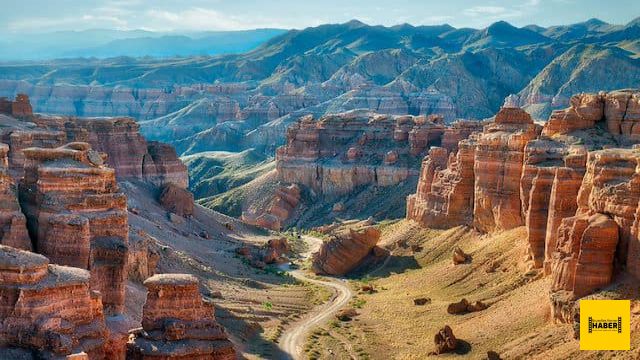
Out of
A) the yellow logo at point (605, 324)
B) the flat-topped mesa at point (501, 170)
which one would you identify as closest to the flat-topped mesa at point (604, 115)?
the flat-topped mesa at point (501, 170)

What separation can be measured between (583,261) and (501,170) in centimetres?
2023

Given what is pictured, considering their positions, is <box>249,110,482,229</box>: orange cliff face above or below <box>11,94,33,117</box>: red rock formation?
below

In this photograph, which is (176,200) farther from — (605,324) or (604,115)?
(605,324)

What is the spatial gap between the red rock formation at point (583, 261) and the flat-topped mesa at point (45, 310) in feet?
67.6

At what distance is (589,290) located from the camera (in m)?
41.2

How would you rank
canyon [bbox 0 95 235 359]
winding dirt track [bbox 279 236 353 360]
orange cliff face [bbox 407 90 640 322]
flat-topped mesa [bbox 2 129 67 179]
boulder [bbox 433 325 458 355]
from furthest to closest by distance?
flat-topped mesa [bbox 2 129 67 179], winding dirt track [bbox 279 236 353 360], boulder [bbox 433 325 458 355], orange cliff face [bbox 407 90 640 322], canyon [bbox 0 95 235 359]

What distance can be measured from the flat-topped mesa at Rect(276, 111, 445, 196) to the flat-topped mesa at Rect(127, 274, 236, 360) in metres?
66.1

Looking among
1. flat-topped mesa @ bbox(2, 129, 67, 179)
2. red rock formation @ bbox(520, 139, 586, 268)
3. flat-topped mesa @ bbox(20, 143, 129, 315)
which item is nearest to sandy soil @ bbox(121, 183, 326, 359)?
flat-topped mesa @ bbox(20, 143, 129, 315)

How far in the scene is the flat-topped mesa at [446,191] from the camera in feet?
226

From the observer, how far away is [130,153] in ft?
302

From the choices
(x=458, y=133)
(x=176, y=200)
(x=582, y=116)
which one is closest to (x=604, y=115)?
(x=582, y=116)

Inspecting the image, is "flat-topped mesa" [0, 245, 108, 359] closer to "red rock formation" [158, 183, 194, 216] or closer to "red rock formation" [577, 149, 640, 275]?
"red rock formation" [577, 149, 640, 275]

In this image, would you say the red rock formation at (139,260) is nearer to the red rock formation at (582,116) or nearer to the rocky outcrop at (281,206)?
the red rock formation at (582,116)

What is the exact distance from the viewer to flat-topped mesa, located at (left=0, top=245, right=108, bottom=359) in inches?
1180
